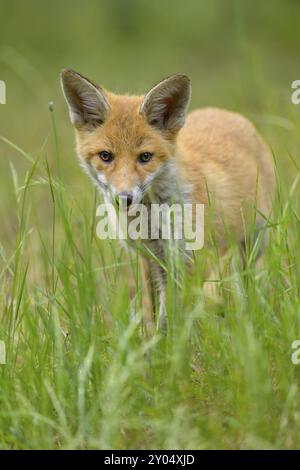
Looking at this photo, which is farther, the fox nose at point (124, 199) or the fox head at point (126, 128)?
the fox head at point (126, 128)

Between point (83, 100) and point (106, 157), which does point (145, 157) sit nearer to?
point (106, 157)

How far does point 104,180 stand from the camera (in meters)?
4.73

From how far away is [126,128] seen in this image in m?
4.86

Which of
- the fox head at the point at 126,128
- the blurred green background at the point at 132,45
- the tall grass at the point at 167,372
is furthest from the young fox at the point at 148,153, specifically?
the blurred green background at the point at 132,45

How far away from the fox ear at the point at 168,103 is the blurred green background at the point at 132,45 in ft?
20.8

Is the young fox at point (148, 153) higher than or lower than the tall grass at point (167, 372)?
higher

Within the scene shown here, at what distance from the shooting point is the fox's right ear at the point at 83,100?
4.80 metres

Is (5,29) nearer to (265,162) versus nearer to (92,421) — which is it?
(265,162)

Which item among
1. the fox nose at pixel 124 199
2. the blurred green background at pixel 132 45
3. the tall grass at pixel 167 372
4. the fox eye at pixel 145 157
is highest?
the blurred green background at pixel 132 45

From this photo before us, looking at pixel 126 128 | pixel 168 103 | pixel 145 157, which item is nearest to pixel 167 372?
pixel 145 157

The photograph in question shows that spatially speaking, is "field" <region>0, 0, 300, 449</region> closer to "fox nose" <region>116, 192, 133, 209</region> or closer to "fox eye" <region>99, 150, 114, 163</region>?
"fox nose" <region>116, 192, 133, 209</region>

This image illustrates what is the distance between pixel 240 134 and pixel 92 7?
1038 cm

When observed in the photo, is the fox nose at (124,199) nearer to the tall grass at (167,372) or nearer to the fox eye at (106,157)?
the fox eye at (106,157)
